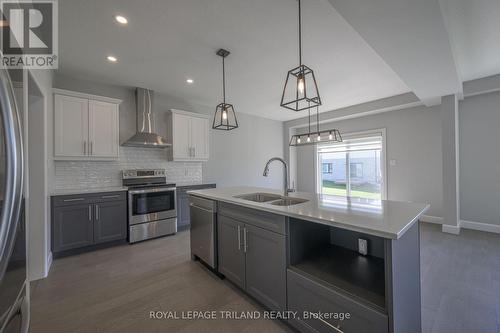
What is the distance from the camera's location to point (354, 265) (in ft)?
5.02

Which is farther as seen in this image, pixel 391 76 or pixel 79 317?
pixel 391 76

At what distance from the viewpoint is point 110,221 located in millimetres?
3303

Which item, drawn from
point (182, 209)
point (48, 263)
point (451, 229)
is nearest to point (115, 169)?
point (182, 209)

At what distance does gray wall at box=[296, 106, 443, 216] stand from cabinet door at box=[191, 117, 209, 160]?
4.14 metres

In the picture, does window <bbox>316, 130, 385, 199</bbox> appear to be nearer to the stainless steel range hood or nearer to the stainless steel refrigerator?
the stainless steel range hood

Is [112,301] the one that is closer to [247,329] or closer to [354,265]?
[247,329]

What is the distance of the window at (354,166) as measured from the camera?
5.30 meters

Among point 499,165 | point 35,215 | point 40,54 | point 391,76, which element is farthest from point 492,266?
point 40,54

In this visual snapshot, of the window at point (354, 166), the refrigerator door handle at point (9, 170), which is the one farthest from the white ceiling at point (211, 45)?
the refrigerator door handle at point (9, 170)

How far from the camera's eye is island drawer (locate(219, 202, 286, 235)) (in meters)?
1.63

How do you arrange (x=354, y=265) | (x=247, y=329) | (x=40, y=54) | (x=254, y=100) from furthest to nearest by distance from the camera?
(x=254, y=100) < (x=40, y=54) < (x=247, y=329) < (x=354, y=265)

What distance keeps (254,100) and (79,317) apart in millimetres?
4405

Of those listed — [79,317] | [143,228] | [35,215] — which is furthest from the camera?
[143,228]

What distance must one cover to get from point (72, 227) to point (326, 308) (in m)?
3.48
